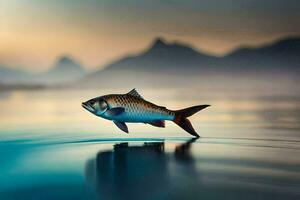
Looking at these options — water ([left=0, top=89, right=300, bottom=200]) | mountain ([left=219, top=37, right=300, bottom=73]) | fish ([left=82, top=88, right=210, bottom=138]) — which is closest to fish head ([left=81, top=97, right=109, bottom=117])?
fish ([left=82, top=88, right=210, bottom=138])

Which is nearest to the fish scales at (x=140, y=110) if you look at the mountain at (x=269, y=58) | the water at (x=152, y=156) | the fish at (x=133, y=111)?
the fish at (x=133, y=111)

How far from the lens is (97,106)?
2492mm

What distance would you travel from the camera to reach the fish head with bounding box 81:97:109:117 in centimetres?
249

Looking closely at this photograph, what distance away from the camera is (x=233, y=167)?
2.16 metres

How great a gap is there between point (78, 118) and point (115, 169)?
1740 mm

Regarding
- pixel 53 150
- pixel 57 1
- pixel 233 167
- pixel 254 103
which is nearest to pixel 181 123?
pixel 233 167

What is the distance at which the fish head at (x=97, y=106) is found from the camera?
8.16 feet

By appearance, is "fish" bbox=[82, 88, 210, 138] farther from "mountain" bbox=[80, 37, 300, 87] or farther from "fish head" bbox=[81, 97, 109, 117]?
"mountain" bbox=[80, 37, 300, 87]

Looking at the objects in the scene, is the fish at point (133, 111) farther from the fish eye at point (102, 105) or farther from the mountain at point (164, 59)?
the mountain at point (164, 59)

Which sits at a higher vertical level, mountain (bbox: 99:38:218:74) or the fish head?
mountain (bbox: 99:38:218:74)

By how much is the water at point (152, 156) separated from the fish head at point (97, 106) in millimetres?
205

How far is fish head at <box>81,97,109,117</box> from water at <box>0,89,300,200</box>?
21 centimetres

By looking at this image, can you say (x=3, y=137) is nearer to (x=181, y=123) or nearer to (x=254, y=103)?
(x=181, y=123)

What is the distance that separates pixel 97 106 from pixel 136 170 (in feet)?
1.72
